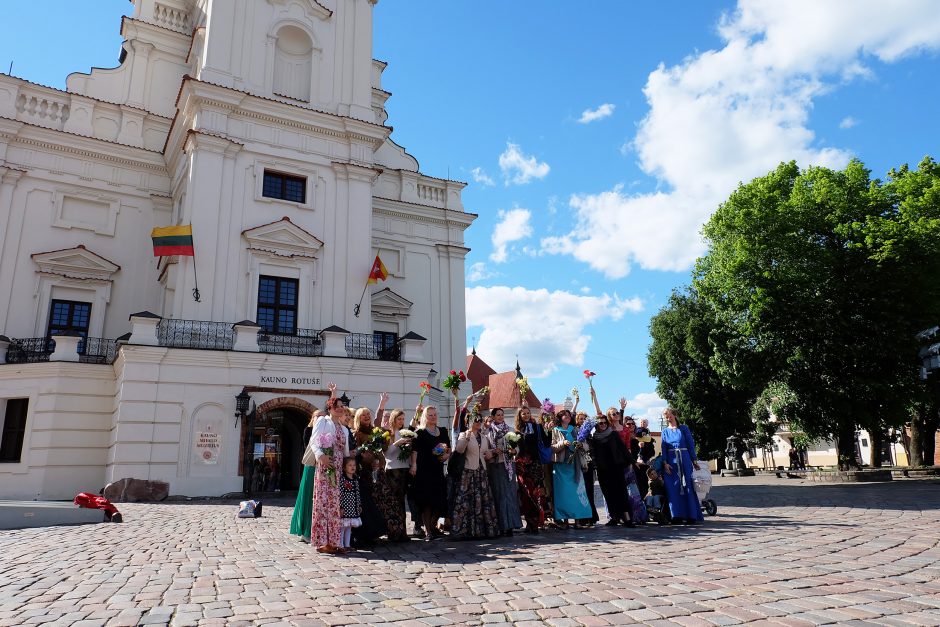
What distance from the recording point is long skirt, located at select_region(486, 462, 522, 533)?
941 centimetres

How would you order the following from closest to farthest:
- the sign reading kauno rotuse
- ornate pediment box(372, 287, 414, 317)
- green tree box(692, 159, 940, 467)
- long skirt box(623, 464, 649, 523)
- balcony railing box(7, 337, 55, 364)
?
long skirt box(623, 464, 649, 523) → the sign reading kauno rotuse → balcony railing box(7, 337, 55, 364) → green tree box(692, 159, 940, 467) → ornate pediment box(372, 287, 414, 317)

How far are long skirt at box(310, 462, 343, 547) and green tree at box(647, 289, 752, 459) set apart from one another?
96.1ft

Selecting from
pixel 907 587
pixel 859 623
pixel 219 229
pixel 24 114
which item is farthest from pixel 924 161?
pixel 24 114

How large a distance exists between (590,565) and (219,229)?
18.5m

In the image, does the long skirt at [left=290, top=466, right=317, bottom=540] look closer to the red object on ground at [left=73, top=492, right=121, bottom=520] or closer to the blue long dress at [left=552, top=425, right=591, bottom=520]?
the blue long dress at [left=552, top=425, right=591, bottom=520]

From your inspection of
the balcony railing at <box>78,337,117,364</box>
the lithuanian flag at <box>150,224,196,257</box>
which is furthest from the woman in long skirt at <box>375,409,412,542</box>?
the balcony railing at <box>78,337,117,364</box>

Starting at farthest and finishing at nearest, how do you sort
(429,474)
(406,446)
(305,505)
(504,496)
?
(504,496), (429,474), (406,446), (305,505)

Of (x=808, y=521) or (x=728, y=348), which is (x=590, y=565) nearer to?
Answer: (x=808, y=521)

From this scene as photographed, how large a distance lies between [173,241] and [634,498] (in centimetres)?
1659

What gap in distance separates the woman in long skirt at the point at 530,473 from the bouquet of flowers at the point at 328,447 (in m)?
3.36

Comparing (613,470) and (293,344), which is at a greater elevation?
(293,344)

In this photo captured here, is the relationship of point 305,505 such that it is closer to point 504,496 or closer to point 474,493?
point 474,493

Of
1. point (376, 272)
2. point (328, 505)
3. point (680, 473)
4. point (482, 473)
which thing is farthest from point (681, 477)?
point (376, 272)

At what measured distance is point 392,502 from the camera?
8.90m
